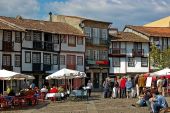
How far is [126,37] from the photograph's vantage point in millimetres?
67312

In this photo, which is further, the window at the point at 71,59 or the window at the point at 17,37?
the window at the point at 71,59

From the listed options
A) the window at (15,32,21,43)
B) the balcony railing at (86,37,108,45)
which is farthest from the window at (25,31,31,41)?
the balcony railing at (86,37,108,45)

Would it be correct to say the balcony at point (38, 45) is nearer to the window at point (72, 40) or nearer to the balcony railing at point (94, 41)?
the window at point (72, 40)

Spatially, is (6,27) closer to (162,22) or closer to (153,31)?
(153,31)

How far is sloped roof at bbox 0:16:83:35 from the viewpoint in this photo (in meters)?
54.7

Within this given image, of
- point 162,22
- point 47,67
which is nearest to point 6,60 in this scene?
point 47,67

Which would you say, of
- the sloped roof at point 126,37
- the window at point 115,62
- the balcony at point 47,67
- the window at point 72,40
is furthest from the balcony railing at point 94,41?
the balcony at point 47,67

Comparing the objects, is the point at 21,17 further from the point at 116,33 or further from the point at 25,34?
the point at 116,33

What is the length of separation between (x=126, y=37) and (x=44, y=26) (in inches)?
565

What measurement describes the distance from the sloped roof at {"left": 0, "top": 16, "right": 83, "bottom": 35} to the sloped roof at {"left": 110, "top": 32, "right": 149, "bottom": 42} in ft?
23.0

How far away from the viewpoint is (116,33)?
6869 centimetres

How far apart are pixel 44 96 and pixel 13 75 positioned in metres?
7.60

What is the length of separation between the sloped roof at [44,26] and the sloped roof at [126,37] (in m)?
7.02

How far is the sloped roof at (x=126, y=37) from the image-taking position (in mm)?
66062
